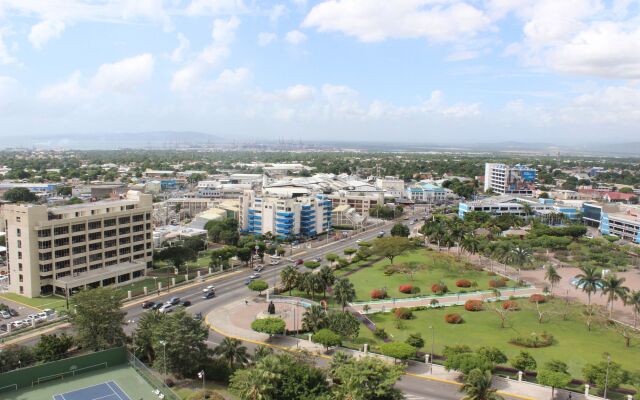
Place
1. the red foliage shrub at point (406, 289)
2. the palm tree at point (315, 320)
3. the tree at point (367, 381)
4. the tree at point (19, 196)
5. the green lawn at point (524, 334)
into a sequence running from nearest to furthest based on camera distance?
the tree at point (367, 381) < the green lawn at point (524, 334) < the palm tree at point (315, 320) < the red foliage shrub at point (406, 289) < the tree at point (19, 196)

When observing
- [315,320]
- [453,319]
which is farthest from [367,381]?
[453,319]

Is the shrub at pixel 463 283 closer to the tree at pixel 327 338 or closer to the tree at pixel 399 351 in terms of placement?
the tree at pixel 399 351

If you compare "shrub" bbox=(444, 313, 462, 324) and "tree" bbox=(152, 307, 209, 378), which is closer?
"tree" bbox=(152, 307, 209, 378)

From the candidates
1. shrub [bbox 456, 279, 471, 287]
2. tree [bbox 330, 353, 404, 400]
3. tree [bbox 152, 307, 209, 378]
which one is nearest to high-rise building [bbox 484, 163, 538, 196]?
shrub [bbox 456, 279, 471, 287]

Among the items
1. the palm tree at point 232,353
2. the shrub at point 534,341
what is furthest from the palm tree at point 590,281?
the palm tree at point 232,353

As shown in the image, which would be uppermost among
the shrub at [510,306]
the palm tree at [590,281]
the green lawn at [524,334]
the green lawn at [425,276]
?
the palm tree at [590,281]

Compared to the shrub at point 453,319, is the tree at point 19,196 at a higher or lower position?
higher

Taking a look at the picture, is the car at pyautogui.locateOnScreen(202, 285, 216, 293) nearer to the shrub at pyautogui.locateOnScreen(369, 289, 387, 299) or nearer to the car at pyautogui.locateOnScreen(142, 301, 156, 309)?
the car at pyautogui.locateOnScreen(142, 301, 156, 309)
